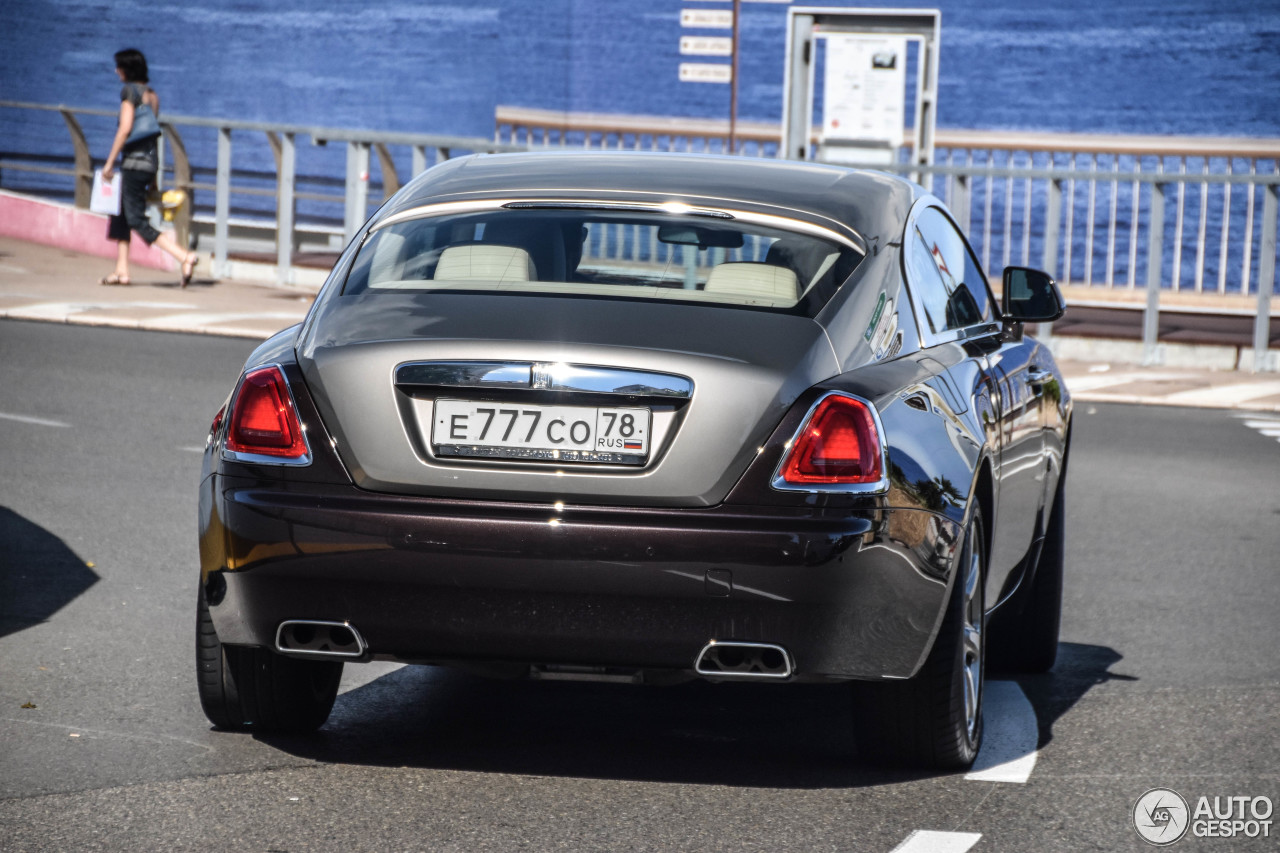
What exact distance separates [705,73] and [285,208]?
6.82 meters

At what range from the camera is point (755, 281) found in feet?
14.8

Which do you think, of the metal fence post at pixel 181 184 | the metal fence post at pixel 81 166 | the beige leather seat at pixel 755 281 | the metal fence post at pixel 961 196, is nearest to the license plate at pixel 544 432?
the beige leather seat at pixel 755 281

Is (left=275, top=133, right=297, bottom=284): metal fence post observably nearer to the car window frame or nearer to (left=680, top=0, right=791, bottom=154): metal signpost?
(left=680, top=0, right=791, bottom=154): metal signpost

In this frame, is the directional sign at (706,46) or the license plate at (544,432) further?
the directional sign at (706,46)

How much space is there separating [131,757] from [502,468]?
122cm

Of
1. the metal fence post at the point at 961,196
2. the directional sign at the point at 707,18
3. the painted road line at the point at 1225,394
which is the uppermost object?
the directional sign at the point at 707,18

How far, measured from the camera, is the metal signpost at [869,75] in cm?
1889

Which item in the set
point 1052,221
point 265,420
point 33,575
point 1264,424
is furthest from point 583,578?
point 1052,221

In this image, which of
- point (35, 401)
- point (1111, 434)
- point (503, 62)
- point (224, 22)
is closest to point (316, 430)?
point (35, 401)

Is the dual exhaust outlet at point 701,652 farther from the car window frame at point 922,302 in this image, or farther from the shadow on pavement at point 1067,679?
the shadow on pavement at point 1067,679

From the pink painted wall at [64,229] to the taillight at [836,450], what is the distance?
16.4 m

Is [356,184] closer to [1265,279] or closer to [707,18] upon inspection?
[707,18]

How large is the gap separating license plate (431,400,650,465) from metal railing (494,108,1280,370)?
13194 mm

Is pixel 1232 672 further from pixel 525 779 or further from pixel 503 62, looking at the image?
pixel 503 62
